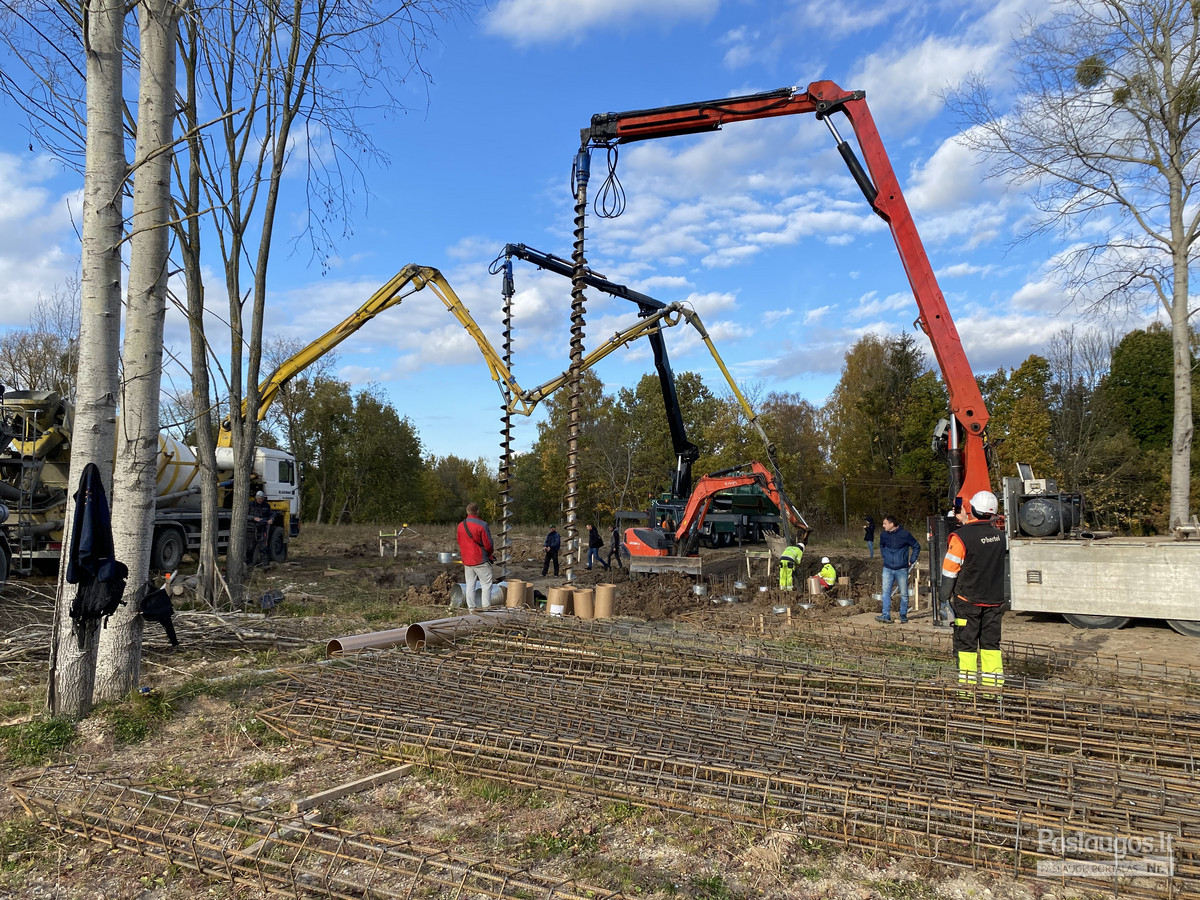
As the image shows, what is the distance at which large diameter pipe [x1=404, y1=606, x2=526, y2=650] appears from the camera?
7.29 metres

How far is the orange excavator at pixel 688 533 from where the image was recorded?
14.3 m

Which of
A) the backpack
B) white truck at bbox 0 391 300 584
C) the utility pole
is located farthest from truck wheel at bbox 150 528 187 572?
the utility pole

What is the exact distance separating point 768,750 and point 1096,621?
7.92 metres

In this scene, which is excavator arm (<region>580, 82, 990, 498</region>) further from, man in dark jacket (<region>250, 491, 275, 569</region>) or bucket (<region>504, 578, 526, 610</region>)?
man in dark jacket (<region>250, 491, 275, 569</region>)

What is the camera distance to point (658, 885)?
3408mm

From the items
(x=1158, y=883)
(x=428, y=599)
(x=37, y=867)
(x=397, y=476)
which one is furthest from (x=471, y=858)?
(x=397, y=476)

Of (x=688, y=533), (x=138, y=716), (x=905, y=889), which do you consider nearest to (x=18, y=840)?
(x=138, y=716)

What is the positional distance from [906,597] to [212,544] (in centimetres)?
987

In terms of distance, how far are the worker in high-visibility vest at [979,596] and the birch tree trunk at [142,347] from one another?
6.40m

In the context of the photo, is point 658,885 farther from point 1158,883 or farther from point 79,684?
point 79,684

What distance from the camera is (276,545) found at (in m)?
19.1

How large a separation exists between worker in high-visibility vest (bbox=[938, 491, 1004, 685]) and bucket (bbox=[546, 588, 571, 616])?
489cm

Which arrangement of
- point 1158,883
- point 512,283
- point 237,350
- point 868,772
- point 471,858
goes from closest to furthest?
point 1158,883, point 471,858, point 868,772, point 237,350, point 512,283

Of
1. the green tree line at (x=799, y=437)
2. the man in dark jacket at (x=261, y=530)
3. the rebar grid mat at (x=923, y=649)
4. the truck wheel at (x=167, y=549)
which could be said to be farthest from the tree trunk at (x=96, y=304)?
the green tree line at (x=799, y=437)
